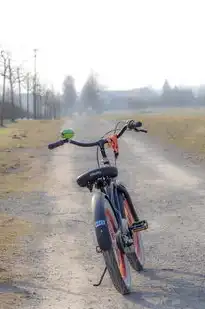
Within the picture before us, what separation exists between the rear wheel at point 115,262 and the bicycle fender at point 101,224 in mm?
70

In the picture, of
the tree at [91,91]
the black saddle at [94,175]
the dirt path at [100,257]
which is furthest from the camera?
the tree at [91,91]

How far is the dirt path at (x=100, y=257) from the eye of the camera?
15.9 ft

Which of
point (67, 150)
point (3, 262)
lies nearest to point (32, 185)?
point (3, 262)

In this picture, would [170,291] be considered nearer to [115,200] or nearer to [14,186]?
[115,200]

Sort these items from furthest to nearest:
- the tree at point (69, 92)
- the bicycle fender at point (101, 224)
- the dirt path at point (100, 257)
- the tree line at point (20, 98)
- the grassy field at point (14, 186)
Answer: the tree at point (69, 92) → the tree line at point (20, 98) → the grassy field at point (14, 186) → the dirt path at point (100, 257) → the bicycle fender at point (101, 224)

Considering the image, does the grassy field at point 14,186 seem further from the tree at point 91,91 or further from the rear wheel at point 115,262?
the tree at point 91,91

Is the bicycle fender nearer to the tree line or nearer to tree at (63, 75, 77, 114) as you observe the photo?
the tree line

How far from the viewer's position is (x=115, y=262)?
467 centimetres

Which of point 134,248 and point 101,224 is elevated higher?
point 101,224

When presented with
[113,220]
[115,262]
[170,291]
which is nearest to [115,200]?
[113,220]

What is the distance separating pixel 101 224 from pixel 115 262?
1.05ft

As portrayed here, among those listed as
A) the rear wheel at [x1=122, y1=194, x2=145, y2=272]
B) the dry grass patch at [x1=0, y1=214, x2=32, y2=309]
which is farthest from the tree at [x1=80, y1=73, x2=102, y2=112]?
the rear wheel at [x1=122, y1=194, x2=145, y2=272]

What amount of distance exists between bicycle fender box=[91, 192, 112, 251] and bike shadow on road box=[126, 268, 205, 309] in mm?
558

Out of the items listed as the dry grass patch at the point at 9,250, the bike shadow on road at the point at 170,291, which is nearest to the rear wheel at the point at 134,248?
the bike shadow on road at the point at 170,291
